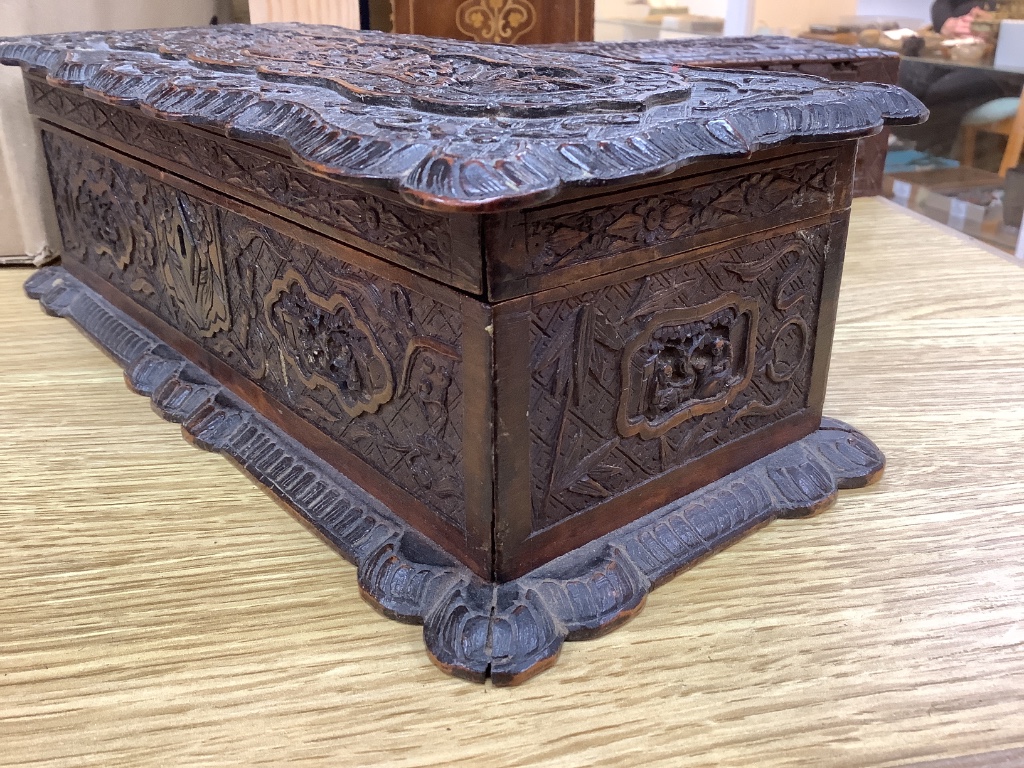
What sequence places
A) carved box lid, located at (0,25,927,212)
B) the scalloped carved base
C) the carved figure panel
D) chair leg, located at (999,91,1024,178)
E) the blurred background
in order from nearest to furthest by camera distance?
carved box lid, located at (0,25,927,212) < the scalloped carved base < the carved figure panel < the blurred background < chair leg, located at (999,91,1024,178)

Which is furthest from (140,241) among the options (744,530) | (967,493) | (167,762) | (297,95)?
(967,493)

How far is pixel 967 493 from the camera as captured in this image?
3.97ft

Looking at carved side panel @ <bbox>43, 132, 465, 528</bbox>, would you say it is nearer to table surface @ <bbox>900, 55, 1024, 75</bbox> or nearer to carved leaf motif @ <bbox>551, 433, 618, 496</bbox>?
carved leaf motif @ <bbox>551, 433, 618, 496</bbox>

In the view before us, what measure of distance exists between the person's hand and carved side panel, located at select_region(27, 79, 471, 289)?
2096mm

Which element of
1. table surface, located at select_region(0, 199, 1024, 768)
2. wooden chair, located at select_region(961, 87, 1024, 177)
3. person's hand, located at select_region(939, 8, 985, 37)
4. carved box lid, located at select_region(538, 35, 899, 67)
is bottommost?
table surface, located at select_region(0, 199, 1024, 768)

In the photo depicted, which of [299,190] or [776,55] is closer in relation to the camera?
[299,190]

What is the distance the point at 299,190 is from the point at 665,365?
0.47m

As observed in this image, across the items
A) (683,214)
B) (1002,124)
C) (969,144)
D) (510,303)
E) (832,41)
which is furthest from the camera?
(832,41)

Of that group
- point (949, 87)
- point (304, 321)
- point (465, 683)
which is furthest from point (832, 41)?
point (465, 683)

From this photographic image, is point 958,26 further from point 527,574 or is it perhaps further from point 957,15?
point 527,574

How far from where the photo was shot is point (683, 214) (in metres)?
0.94

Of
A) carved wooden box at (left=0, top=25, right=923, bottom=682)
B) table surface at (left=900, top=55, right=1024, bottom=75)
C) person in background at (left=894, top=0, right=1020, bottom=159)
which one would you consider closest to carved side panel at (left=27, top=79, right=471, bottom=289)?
carved wooden box at (left=0, top=25, right=923, bottom=682)

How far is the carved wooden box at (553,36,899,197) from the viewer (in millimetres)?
2154

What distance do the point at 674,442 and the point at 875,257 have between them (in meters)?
1.45
